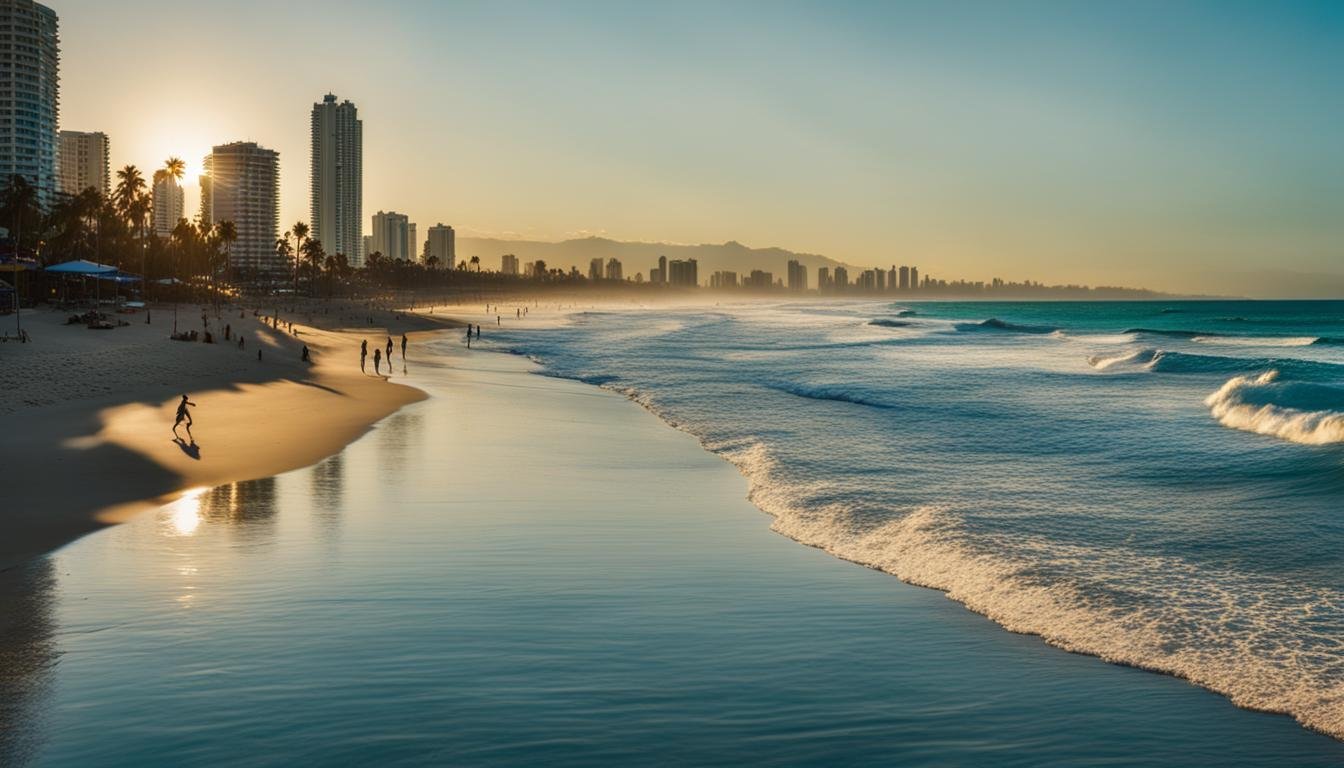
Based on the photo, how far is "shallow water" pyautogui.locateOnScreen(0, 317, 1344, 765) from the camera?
8742 mm

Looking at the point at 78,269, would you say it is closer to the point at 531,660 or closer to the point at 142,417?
the point at 142,417

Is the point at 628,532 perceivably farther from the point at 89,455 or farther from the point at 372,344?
the point at 372,344

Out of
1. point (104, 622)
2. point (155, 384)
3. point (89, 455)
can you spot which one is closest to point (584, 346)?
point (155, 384)

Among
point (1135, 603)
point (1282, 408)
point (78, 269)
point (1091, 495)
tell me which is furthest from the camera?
point (78, 269)

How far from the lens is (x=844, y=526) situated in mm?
17859

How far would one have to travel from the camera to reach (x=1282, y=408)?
3259 cm

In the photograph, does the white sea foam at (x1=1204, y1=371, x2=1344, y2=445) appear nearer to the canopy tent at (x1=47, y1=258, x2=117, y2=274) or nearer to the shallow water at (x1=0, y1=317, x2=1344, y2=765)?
the shallow water at (x1=0, y1=317, x2=1344, y2=765)

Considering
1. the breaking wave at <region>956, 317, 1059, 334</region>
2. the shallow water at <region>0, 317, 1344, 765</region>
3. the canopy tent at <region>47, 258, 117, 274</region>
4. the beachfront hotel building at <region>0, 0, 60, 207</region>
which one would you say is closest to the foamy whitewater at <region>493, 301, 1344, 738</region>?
the shallow water at <region>0, 317, 1344, 765</region>

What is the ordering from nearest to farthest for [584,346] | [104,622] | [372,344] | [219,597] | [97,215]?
[104,622]
[219,597]
[372,344]
[584,346]
[97,215]

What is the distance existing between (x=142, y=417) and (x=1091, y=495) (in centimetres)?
2694

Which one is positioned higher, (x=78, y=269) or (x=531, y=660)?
(x=78, y=269)

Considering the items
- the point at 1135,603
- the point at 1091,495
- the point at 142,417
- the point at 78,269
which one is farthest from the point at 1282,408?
the point at 78,269

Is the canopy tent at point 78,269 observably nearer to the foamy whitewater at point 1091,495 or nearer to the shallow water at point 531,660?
the foamy whitewater at point 1091,495

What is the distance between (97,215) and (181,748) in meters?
116
